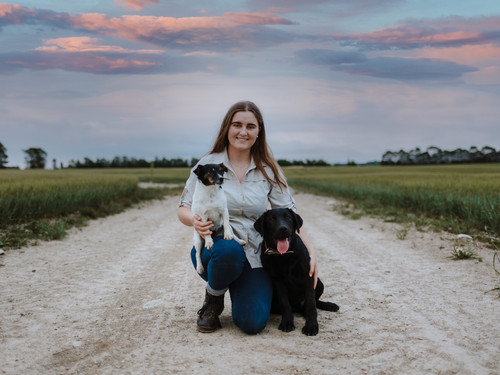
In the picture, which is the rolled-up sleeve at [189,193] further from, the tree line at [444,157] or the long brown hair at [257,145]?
the tree line at [444,157]

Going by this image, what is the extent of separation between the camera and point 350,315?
12.4 ft

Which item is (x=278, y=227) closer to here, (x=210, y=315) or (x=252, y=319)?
(x=252, y=319)

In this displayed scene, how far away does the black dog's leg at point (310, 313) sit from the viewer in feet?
10.9

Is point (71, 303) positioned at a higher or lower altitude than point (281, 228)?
lower

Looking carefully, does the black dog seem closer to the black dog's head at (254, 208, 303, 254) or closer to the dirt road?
the black dog's head at (254, 208, 303, 254)

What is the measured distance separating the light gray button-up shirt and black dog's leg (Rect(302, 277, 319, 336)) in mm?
476

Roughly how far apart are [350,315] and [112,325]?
2.12 m

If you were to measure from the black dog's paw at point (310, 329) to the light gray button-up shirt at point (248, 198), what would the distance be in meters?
0.64

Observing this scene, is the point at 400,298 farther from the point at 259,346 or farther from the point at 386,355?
the point at 259,346

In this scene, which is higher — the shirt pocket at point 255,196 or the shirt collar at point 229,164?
the shirt collar at point 229,164

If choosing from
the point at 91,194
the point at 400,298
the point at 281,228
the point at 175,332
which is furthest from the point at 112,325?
the point at 91,194

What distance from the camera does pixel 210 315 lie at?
3.45 metres

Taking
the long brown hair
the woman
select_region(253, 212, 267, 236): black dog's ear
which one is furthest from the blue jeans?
the long brown hair

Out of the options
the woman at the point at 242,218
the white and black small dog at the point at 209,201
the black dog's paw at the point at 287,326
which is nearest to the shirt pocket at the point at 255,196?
the woman at the point at 242,218
